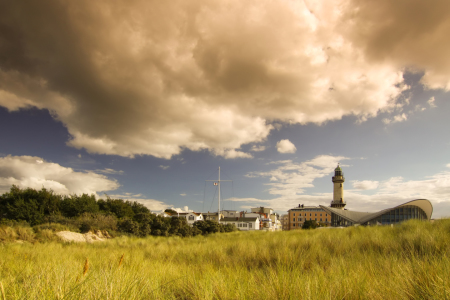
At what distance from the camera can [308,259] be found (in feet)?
21.2

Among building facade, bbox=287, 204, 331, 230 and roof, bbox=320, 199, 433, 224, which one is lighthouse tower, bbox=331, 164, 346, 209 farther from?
roof, bbox=320, 199, 433, 224

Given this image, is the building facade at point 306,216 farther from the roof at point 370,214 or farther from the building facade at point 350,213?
the roof at point 370,214

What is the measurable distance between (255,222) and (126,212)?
35822 millimetres

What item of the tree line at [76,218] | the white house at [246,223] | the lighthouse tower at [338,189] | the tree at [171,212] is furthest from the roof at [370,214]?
the tree at [171,212]

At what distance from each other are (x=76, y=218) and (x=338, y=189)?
95.4 meters

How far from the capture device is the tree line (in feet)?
82.4

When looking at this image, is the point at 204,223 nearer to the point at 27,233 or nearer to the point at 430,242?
the point at 27,233

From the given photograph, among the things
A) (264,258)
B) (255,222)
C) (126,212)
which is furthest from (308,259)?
(255,222)

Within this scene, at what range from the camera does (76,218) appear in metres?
29.2

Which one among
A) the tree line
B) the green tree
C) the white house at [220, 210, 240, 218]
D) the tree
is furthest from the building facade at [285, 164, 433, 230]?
the tree

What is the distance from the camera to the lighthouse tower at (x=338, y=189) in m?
96.4

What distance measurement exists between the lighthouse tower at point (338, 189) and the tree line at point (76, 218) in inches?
2950

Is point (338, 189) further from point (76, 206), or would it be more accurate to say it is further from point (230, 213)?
point (76, 206)

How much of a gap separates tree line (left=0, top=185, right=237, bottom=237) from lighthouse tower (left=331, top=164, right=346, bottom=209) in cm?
7494
